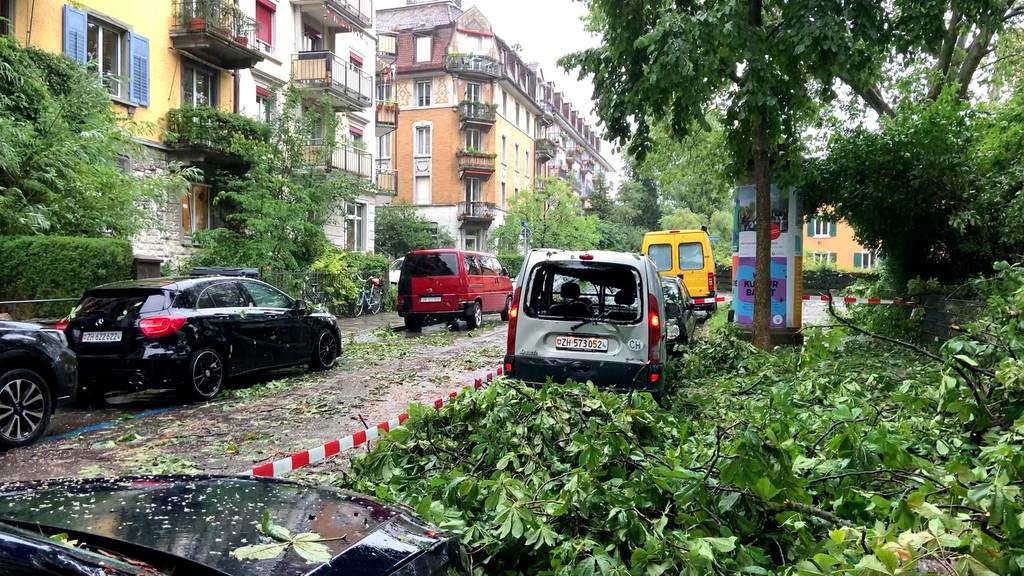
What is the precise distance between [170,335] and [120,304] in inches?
29.0

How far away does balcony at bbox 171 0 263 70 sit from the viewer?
61.4 feet

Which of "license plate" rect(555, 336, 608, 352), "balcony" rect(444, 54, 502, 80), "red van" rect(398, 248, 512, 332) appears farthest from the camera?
"balcony" rect(444, 54, 502, 80)

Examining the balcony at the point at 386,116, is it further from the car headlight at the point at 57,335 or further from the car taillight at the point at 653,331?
the car taillight at the point at 653,331

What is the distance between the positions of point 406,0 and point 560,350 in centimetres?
4979

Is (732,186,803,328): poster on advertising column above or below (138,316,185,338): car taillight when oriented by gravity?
above

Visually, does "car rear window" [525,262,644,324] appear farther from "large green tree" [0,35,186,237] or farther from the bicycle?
the bicycle

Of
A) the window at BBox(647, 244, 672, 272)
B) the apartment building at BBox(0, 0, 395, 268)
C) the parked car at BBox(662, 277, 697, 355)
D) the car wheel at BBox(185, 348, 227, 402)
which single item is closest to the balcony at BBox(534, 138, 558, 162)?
the apartment building at BBox(0, 0, 395, 268)

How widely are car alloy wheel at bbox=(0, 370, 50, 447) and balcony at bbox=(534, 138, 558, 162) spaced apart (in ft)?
173

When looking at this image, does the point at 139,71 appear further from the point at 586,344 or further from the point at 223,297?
the point at 586,344

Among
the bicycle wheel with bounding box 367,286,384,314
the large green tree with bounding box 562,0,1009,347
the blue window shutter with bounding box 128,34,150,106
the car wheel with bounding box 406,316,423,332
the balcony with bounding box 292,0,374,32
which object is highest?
the balcony with bounding box 292,0,374,32

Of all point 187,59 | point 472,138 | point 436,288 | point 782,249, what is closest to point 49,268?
point 436,288

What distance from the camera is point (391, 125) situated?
35906 mm

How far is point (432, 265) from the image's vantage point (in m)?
17.7

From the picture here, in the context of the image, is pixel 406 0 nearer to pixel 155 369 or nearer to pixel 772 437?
pixel 155 369
